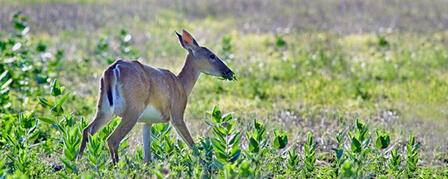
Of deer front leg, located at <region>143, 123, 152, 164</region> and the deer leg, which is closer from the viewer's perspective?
the deer leg

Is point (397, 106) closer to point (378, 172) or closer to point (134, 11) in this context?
point (378, 172)

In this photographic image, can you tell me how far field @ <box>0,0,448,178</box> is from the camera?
247 inches

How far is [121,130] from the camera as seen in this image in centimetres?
622

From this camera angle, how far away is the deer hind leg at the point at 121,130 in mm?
6203

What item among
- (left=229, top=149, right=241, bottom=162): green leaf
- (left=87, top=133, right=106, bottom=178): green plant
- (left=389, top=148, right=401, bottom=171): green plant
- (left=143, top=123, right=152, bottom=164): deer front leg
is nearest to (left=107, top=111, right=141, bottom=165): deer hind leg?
(left=87, top=133, right=106, bottom=178): green plant

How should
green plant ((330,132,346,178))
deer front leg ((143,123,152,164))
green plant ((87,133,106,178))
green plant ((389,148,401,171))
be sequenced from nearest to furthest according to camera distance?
green plant ((87,133,106,178)), green plant ((330,132,346,178)), green plant ((389,148,401,171)), deer front leg ((143,123,152,164))

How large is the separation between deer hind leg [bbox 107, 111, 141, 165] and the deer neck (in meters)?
1.29

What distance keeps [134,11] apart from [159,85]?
1358cm

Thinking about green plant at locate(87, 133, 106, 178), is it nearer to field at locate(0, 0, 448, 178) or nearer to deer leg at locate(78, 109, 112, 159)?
field at locate(0, 0, 448, 178)

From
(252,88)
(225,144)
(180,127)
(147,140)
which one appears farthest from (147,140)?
(252,88)

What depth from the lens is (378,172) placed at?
6.62m

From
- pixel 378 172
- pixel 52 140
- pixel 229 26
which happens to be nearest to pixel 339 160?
pixel 378 172

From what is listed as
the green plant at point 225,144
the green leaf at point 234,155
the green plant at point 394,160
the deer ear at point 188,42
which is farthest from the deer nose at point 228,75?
the green plant at point 394,160

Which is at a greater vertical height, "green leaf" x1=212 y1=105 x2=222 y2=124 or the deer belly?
"green leaf" x1=212 y1=105 x2=222 y2=124
